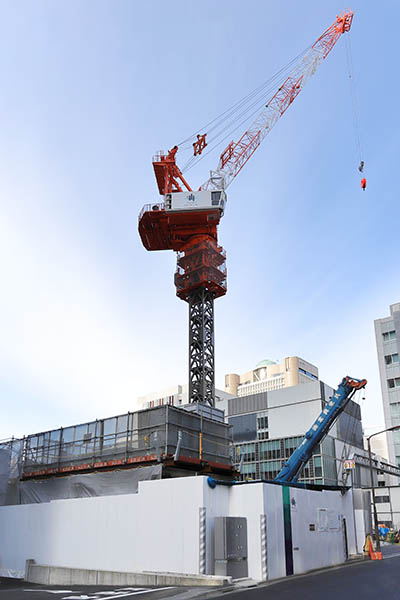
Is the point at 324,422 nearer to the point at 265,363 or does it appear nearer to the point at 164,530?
the point at 164,530

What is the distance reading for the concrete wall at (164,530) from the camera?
19.0 meters

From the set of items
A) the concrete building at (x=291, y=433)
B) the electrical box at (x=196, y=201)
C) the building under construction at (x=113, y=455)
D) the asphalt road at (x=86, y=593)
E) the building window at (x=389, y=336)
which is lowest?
the asphalt road at (x=86, y=593)

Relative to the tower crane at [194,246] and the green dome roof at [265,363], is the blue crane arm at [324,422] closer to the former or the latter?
the tower crane at [194,246]

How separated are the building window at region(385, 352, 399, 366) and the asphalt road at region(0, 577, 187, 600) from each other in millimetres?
86478

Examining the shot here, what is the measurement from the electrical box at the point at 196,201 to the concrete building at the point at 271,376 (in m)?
131

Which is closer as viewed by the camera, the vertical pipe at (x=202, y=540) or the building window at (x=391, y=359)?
the vertical pipe at (x=202, y=540)

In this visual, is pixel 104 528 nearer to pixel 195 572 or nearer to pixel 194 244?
pixel 195 572

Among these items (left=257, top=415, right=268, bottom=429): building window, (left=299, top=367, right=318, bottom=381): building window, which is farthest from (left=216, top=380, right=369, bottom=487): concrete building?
(left=299, top=367, right=318, bottom=381): building window

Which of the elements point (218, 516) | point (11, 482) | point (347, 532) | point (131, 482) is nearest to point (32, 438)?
point (11, 482)

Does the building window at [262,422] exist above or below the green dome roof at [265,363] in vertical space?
below

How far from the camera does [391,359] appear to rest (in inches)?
3807

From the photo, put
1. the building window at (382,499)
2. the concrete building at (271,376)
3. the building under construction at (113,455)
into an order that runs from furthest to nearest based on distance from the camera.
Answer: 1. the concrete building at (271,376)
2. the building window at (382,499)
3. the building under construction at (113,455)

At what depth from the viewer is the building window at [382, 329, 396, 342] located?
321ft

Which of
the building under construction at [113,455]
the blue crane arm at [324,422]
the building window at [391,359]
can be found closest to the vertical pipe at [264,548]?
the building under construction at [113,455]
